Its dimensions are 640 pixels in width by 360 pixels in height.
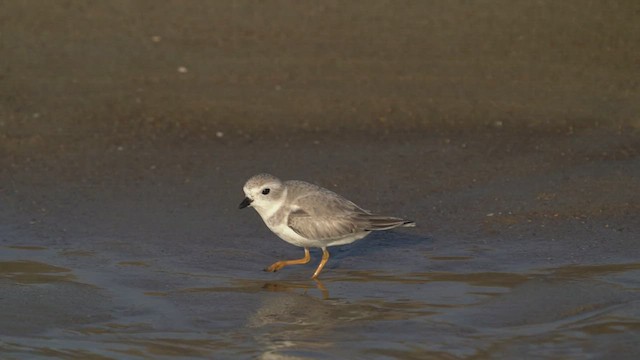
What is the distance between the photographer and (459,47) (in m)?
13.9

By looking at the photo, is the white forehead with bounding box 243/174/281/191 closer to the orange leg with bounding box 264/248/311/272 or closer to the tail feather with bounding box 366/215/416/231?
the orange leg with bounding box 264/248/311/272

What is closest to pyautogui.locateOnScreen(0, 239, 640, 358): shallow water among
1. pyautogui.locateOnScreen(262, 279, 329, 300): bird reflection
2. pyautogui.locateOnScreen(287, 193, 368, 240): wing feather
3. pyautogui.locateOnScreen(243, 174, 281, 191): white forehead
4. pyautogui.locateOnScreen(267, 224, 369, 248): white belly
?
pyautogui.locateOnScreen(262, 279, 329, 300): bird reflection

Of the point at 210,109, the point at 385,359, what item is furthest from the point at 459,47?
the point at 385,359

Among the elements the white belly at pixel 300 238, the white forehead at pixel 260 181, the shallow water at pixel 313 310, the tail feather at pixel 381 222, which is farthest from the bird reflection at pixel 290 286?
the white forehead at pixel 260 181

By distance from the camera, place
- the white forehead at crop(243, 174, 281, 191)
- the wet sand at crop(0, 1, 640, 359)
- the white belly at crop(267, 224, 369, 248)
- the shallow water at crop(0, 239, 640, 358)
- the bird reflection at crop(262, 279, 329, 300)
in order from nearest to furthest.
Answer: the shallow water at crop(0, 239, 640, 358)
the wet sand at crop(0, 1, 640, 359)
the bird reflection at crop(262, 279, 329, 300)
the white belly at crop(267, 224, 369, 248)
the white forehead at crop(243, 174, 281, 191)

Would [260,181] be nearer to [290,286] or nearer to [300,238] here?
[300,238]

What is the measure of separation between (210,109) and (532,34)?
13.2 ft

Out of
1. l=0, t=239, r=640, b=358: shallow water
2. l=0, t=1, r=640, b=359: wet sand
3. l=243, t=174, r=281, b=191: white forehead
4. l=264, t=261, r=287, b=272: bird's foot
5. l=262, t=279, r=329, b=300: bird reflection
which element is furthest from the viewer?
l=243, t=174, r=281, b=191: white forehead

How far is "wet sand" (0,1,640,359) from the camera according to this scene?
8.05m

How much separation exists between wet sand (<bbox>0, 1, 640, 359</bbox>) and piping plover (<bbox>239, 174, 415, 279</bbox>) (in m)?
0.28

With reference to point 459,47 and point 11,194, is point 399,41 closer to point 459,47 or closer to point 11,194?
point 459,47

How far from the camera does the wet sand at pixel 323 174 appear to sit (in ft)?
26.4

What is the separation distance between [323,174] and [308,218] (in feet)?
7.29

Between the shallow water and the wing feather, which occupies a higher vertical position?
the wing feather
